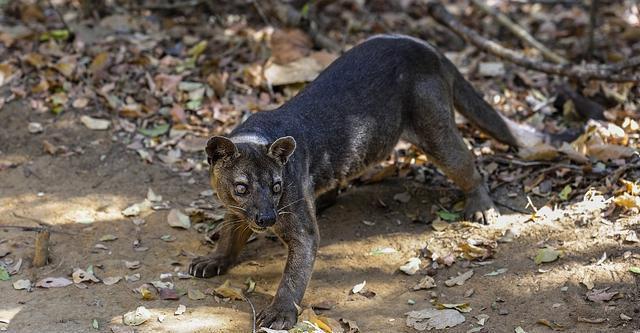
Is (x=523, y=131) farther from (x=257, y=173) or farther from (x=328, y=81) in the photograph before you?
(x=257, y=173)

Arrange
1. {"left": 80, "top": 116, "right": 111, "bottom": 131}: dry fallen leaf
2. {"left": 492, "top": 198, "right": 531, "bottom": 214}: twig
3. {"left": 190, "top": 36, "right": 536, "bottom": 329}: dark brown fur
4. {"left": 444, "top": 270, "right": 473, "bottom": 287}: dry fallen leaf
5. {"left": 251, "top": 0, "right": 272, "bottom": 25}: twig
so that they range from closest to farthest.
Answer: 1. {"left": 190, "top": 36, "right": 536, "bottom": 329}: dark brown fur
2. {"left": 444, "top": 270, "right": 473, "bottom": 287}: dry fallen leaf
3. {"left": 492, "top": 198, "right": 531, "bottom": 214}: twig
4. {"left": 80, "top": 116, "right": 111, "bottom": 131}: dry fallen leaf
5. {"left": 251, "top": 0, "right": 272, "bottom": 25}: twig

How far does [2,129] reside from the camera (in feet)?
27.3

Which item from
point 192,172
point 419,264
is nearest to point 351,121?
point 419,264

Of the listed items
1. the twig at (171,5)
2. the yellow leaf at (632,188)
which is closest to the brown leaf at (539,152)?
the yellow leaf at (632,188)

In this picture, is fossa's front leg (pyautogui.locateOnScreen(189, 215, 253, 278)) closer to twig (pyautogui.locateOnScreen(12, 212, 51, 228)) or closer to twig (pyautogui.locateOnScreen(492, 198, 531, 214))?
twig (pyautogui.locateOnScreen(12, 212, 51, 228))

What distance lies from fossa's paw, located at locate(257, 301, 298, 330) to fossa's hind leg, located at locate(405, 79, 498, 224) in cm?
213

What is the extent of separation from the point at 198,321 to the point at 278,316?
0.55 m

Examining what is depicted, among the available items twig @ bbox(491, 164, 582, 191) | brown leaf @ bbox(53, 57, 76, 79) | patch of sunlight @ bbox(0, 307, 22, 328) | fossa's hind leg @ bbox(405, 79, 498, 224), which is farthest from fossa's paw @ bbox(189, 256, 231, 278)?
brown leaf @ bbox(53, 57, 76, 79)

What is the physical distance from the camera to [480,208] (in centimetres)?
725

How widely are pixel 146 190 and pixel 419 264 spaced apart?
264 centimetres

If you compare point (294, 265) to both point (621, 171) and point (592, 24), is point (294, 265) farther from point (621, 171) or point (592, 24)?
point (592, 24)

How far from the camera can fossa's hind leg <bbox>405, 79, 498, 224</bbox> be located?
23.4 ft

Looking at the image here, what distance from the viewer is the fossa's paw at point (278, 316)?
18.8 ft

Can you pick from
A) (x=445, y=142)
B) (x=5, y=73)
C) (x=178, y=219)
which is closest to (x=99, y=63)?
(x=5, y=73)
